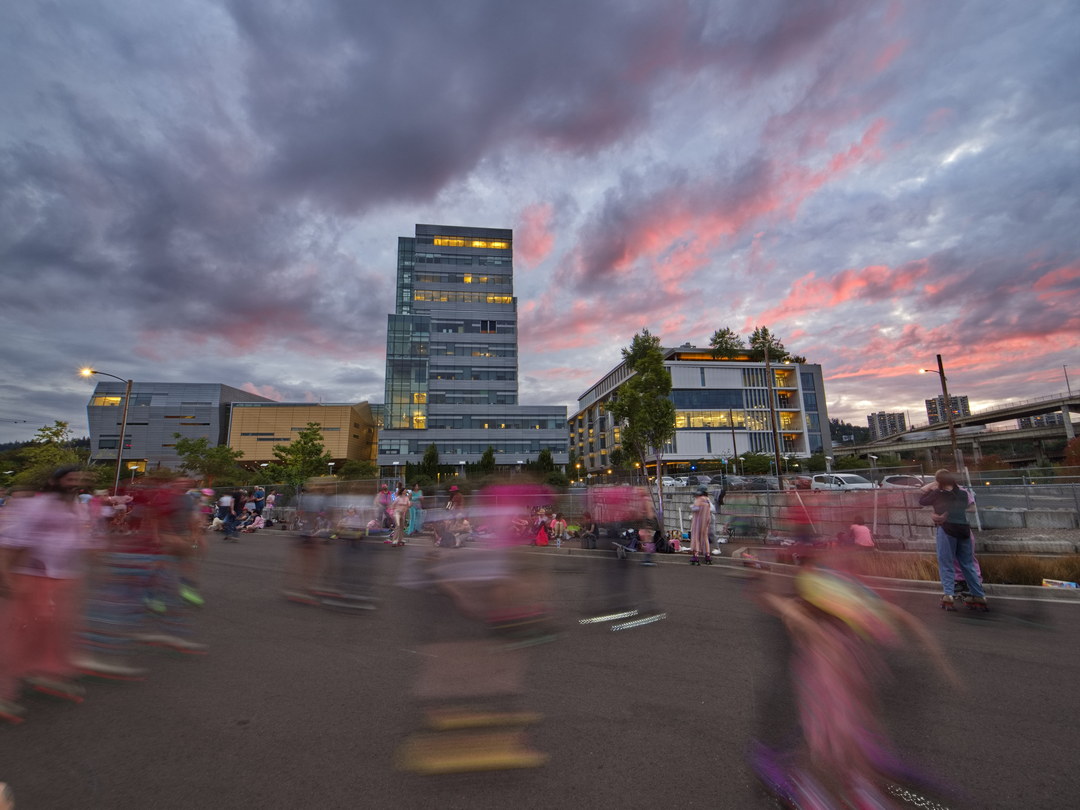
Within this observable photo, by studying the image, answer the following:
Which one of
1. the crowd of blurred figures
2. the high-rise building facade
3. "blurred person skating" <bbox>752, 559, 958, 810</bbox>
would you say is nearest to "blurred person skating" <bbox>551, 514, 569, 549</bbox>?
the crowd of blurred figures

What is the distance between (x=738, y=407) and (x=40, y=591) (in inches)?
3547

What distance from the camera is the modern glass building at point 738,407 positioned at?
270 ft

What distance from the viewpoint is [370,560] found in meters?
12.9

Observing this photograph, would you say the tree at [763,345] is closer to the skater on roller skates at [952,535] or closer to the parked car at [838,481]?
the parked car at [838,481]

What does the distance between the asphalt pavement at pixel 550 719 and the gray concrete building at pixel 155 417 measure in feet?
447

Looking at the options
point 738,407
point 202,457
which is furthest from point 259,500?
point 738,407

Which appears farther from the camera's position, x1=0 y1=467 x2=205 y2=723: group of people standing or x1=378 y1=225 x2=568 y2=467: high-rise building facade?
x1=378 y1=225 x2=568 y2=467: high-rise building facade

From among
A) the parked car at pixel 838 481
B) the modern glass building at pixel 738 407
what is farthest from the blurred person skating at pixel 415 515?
the modern glass building at pixel 738 407

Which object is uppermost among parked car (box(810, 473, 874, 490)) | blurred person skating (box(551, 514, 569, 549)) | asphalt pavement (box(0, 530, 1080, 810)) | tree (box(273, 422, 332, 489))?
tree (box(273, 422, 332, 489))

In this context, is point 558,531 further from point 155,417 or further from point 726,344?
point 155,417

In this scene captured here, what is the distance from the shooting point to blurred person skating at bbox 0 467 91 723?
4.57 m

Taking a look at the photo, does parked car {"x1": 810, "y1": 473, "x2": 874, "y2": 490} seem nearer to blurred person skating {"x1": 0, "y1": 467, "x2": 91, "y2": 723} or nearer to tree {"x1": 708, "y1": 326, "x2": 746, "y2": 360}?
blurred person skating {"x1": 0, "y1": 467, "x2": 91, "y2": 723}

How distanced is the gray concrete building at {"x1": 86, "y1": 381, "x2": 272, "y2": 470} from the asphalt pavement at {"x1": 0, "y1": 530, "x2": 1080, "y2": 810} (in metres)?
136

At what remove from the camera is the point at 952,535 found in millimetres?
7051
